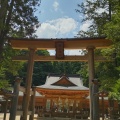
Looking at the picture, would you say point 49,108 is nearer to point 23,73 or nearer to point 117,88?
point 117,88

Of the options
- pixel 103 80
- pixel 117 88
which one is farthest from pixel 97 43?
pixel 117 88

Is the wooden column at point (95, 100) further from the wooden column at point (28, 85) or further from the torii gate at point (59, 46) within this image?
the wooden column at point (28, 85)

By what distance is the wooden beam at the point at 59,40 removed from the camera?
10.2m

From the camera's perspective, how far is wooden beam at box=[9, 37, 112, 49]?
10164mm

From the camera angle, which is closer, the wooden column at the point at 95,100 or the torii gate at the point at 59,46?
the wooden column at the point at 95,100

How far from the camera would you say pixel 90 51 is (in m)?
10.2

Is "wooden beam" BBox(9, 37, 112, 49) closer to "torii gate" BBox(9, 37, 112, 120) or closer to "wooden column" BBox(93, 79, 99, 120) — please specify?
"torii gate" BBox(9, 37, 112, 120)

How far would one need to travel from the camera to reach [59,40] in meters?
10.4

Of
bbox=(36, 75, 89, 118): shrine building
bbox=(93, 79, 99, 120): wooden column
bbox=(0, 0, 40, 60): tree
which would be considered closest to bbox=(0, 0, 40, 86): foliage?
bbox=(0, 0, 40, 60): tree

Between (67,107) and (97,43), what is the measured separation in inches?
416

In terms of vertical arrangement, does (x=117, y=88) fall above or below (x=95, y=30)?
below

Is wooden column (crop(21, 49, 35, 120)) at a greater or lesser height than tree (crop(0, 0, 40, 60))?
lesser

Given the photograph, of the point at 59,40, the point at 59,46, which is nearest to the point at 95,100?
the point at 59,46

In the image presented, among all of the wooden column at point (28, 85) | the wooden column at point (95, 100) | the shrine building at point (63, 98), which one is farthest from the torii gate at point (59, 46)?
the shrine building at point (63, 98)
